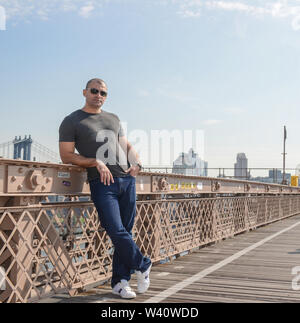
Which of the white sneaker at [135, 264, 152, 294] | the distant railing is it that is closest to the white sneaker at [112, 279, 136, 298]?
the white sneaker at [135, 264, 152, 294]

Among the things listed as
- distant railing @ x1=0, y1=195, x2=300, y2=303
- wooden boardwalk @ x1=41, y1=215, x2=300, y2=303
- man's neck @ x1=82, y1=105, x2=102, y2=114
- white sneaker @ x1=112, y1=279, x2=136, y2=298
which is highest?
man's neck @ x1=82, y1=105, x2=102, y2=114

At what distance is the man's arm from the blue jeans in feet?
0.42

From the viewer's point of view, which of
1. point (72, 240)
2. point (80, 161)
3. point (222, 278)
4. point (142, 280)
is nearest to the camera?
point (80, 161)

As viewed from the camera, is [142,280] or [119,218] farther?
[142,280]

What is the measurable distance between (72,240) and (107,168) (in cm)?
96

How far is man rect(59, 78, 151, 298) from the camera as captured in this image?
162 inches

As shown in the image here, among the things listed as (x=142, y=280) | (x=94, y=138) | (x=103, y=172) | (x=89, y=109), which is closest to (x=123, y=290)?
(x=142, y=280)

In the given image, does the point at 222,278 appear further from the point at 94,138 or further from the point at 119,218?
the point at 94,138

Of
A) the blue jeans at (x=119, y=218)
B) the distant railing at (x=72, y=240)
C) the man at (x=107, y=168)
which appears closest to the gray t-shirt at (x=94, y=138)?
the man at (x=107, y=168)

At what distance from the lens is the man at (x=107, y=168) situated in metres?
4.11

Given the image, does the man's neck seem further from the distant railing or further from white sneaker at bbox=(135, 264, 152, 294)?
white sneaker at bbox=(135, 264, 152, 294)

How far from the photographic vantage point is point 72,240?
14.9 feet

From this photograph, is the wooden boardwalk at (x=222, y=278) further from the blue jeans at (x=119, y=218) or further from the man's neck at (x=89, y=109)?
the man's neck at (x=89, y=109)

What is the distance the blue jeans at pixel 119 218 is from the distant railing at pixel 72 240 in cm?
37
